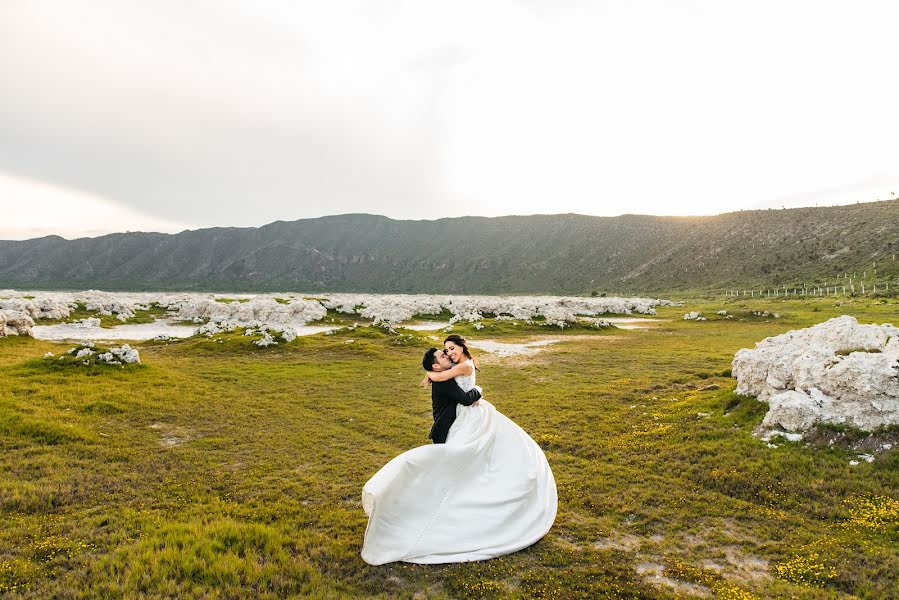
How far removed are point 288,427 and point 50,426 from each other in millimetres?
6525

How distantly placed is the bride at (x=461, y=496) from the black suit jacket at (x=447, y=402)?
14cm

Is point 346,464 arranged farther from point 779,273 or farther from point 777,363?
point 779,273

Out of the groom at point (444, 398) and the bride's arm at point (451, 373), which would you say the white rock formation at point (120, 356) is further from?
the bride's arm at point (451, 373)

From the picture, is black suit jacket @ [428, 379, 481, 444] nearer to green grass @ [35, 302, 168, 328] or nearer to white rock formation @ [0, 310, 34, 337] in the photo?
white rock formation @ [0, 310, 34, 337]

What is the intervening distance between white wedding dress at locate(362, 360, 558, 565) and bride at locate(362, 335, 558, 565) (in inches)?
0.6

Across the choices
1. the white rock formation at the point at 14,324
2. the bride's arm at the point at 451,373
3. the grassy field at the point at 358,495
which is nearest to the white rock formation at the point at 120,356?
the grassy field at the point at 358,495

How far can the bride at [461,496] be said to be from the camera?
23.5ft

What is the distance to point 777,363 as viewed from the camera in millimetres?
12656

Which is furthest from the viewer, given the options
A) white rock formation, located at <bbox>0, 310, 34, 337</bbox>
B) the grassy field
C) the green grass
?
the green grass

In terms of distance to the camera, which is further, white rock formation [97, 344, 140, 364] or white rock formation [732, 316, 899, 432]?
white rock formation [97, 344, 140, 364]

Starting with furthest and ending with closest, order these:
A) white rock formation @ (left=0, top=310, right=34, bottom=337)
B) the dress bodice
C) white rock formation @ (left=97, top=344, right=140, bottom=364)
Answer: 1. white rock formation @ (left=0, top=310, right=34, bottom=337)
2. white rock formation @ (left=97, top=344, right=140, bottom=364)
3. the dress bodice

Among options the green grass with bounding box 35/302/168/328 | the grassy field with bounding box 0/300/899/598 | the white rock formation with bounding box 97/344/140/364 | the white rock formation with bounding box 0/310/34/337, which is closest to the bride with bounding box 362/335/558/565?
the grassy field with bounding box 0/300/899/598

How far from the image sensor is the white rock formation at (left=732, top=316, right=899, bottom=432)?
34.2 feet

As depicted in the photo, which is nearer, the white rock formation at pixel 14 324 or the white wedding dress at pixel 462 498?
the white wedding dress at pixel 462 498
